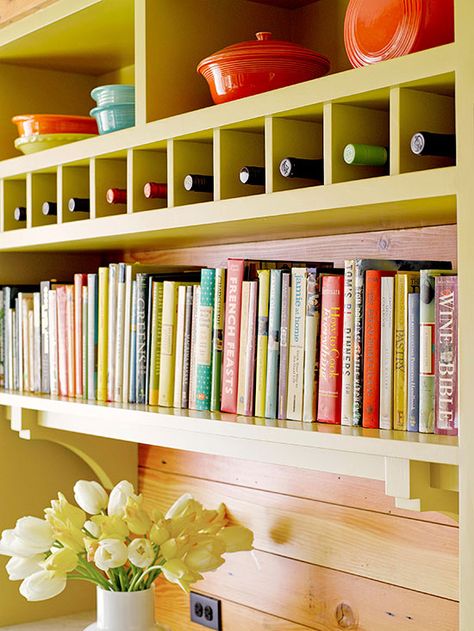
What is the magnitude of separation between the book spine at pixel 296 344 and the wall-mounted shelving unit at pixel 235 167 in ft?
0.21

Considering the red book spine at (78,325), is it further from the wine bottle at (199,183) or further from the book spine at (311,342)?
the book spine at (311,342)

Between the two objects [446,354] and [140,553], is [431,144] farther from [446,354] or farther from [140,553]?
[140,553]

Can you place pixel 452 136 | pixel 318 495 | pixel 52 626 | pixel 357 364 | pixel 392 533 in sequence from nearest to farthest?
pixel 452 136 → pixel 357 364 → pixel 392 533 → pixel 318 495 → pixel 52 626

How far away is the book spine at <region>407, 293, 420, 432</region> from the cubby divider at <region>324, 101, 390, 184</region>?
213mm

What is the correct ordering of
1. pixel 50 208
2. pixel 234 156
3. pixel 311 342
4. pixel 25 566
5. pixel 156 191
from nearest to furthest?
pixel 311 342
pixel 234 156
pixel 156 191
pixel 25 566
pixel 50 208

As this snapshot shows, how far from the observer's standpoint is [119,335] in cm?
192

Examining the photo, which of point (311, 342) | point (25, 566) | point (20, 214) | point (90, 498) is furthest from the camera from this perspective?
point (20, 214)

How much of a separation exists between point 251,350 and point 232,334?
0.05m

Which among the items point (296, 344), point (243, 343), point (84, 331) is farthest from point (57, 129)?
point (296, 344)

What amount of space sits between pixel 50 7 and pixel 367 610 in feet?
4.37

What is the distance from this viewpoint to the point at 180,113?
1.79 m

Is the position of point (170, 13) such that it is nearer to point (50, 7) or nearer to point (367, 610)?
point (50, 7)

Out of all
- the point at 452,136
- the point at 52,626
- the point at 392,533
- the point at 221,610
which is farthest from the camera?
the point at 52,626

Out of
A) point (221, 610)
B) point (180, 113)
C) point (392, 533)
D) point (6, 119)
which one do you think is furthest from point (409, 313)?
point (6, 119)
